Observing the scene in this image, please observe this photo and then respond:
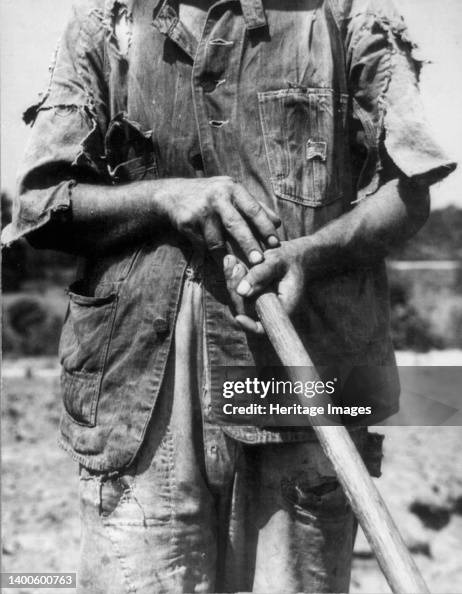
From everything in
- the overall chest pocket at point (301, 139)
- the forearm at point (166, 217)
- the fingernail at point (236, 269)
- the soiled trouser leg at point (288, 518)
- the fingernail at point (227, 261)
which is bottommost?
the soiled trouser leg at point (288, 518)

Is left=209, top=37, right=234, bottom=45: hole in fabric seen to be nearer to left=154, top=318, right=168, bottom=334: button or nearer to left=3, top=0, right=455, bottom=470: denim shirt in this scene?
left=3, top=0, right=455, bottom=470: denim shirt

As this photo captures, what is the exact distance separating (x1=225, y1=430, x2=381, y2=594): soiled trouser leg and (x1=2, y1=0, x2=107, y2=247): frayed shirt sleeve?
562mm

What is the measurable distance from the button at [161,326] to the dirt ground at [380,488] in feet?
4.58

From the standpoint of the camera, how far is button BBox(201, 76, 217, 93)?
4.36ft

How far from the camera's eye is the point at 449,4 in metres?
1.71

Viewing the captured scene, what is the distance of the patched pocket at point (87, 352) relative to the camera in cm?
135

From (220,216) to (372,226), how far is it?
289 mm

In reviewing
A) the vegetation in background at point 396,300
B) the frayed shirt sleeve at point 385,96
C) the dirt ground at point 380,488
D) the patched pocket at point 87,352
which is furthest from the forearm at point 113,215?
the vegetation in background at point 396,300

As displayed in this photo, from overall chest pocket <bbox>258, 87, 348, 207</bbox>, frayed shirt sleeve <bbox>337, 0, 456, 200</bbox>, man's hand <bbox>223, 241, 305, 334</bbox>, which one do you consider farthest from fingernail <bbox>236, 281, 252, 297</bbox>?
frayed shirt sleeve <bbox>337, 0, 456, 200</bbox>

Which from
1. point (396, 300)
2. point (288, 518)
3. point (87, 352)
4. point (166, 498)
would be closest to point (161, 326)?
point (87, 352)

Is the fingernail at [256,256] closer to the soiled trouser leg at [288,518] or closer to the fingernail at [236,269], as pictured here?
the fingernail at [236,269]

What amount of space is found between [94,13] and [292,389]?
76 centimetres

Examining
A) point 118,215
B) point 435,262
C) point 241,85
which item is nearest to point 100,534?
point 118,215

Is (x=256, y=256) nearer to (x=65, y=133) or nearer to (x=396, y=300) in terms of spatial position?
(x=65, y=133)
